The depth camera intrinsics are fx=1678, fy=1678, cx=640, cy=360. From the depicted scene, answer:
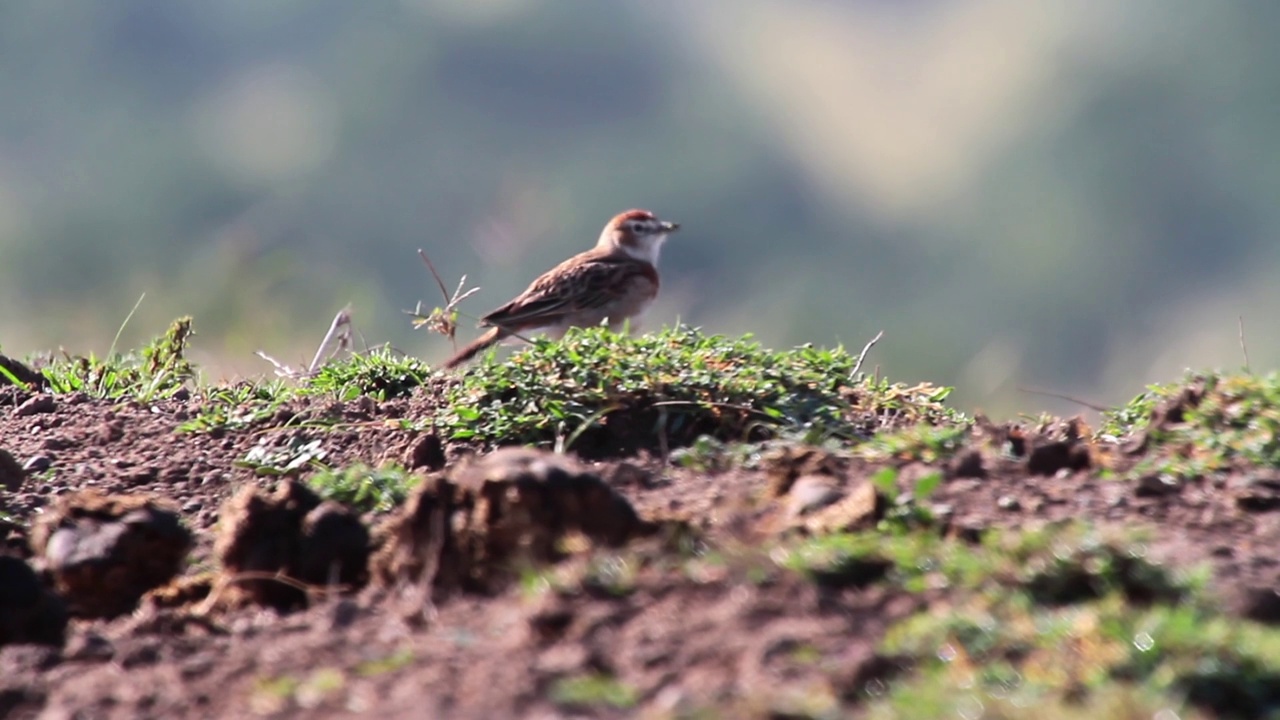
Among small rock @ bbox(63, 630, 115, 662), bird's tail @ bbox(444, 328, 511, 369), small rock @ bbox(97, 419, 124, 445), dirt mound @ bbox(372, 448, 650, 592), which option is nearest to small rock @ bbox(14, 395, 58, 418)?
small rock @ bbox(97, 419, 124, 445)

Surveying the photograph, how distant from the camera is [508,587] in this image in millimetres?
3557

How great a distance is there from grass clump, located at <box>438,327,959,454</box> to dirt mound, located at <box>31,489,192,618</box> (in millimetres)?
1492

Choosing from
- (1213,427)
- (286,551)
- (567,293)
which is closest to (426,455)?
(286,551)

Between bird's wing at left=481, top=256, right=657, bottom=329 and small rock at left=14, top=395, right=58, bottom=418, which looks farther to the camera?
bird's wing at left=481, top=256, right=657, bottom=329

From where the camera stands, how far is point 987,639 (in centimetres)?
302

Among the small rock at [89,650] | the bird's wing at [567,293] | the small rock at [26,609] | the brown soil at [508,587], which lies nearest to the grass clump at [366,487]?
the brown soil at [508,587]

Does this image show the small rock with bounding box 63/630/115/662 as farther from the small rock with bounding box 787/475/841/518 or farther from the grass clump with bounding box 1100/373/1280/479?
the grass clump with bounding box 1100/373/1280/479

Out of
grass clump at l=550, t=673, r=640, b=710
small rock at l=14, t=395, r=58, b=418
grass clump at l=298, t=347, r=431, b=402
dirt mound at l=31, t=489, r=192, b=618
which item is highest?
grass clump at l=298, t=347, r=431, b=402

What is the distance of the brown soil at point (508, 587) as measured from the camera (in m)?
2.95

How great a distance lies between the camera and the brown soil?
2945 millimetres

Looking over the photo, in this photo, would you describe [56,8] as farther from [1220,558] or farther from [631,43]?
[1220,558]

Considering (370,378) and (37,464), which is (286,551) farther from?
(370,378)

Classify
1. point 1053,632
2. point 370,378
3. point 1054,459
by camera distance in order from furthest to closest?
point 370,378, point 1054,459, point 1053,632

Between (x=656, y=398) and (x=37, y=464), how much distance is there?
219cm
